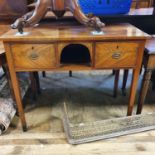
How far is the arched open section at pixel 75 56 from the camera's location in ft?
3.73

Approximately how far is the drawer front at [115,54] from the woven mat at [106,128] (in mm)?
455

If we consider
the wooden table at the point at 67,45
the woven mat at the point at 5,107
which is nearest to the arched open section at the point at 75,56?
the wooden table at the point at 67,45

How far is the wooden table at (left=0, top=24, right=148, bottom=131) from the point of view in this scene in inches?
38.5

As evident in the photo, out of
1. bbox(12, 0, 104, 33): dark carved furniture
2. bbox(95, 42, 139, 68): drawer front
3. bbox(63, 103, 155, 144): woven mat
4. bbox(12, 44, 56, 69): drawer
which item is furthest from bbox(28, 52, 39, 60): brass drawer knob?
bbox(63, 103, 155, 144): woven mat

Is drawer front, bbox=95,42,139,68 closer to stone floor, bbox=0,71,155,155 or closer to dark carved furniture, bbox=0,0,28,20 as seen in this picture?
stone floor, bbox=0,71,155,155

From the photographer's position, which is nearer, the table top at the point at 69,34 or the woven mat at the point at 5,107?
the table top at the point at 69,34

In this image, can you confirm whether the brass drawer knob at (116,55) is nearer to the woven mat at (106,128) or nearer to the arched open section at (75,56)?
the arched open section at (75,56)

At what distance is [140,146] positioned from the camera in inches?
46.8

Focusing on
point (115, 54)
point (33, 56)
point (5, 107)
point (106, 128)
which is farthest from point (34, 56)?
point (106, 128)

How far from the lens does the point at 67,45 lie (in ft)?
3.43

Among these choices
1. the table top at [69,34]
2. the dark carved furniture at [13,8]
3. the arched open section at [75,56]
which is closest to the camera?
the table top at [69,34]

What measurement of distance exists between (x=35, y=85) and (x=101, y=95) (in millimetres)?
622

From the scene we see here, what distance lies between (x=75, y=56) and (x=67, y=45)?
18cm

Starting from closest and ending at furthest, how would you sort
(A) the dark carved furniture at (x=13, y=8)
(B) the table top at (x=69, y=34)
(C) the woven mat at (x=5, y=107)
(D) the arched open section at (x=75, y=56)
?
1. (B) the table top at (x=69, y=34)
2. (D) the arched open section at (x=75, y=56)
3. (C) the woven mat at (x=5, y=107)
4. (A) the dark carved furniture at (x=13, y=8)
